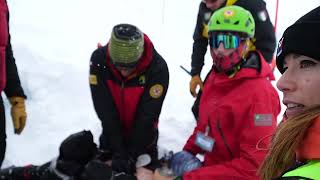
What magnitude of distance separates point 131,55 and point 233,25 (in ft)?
2.28

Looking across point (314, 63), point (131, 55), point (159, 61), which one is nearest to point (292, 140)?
point (314, 63)

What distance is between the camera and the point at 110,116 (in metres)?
3.12

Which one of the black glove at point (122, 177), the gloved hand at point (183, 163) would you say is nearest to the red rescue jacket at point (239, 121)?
the gloved hand at point (183, 163)

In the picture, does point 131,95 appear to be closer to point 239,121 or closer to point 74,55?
point 239,121

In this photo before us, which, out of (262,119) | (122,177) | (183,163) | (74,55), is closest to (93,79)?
(122,177)

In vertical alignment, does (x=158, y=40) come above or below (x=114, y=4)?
below

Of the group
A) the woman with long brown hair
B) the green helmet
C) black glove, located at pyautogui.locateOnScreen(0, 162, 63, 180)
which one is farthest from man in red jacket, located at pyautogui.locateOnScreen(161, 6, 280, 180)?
the woman with long brown hair

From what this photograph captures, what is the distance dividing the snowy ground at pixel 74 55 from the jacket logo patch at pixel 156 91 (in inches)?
48.0

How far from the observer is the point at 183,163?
2.75 meters

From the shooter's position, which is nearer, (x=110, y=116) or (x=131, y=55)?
(x=131, y=55)

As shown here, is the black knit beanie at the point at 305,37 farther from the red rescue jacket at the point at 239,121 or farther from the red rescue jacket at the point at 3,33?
the red rescue jacket at the point at 3,33

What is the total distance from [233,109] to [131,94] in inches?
39.5

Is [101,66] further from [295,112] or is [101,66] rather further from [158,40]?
[158,40]

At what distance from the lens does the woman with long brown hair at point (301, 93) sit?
1.00 m
